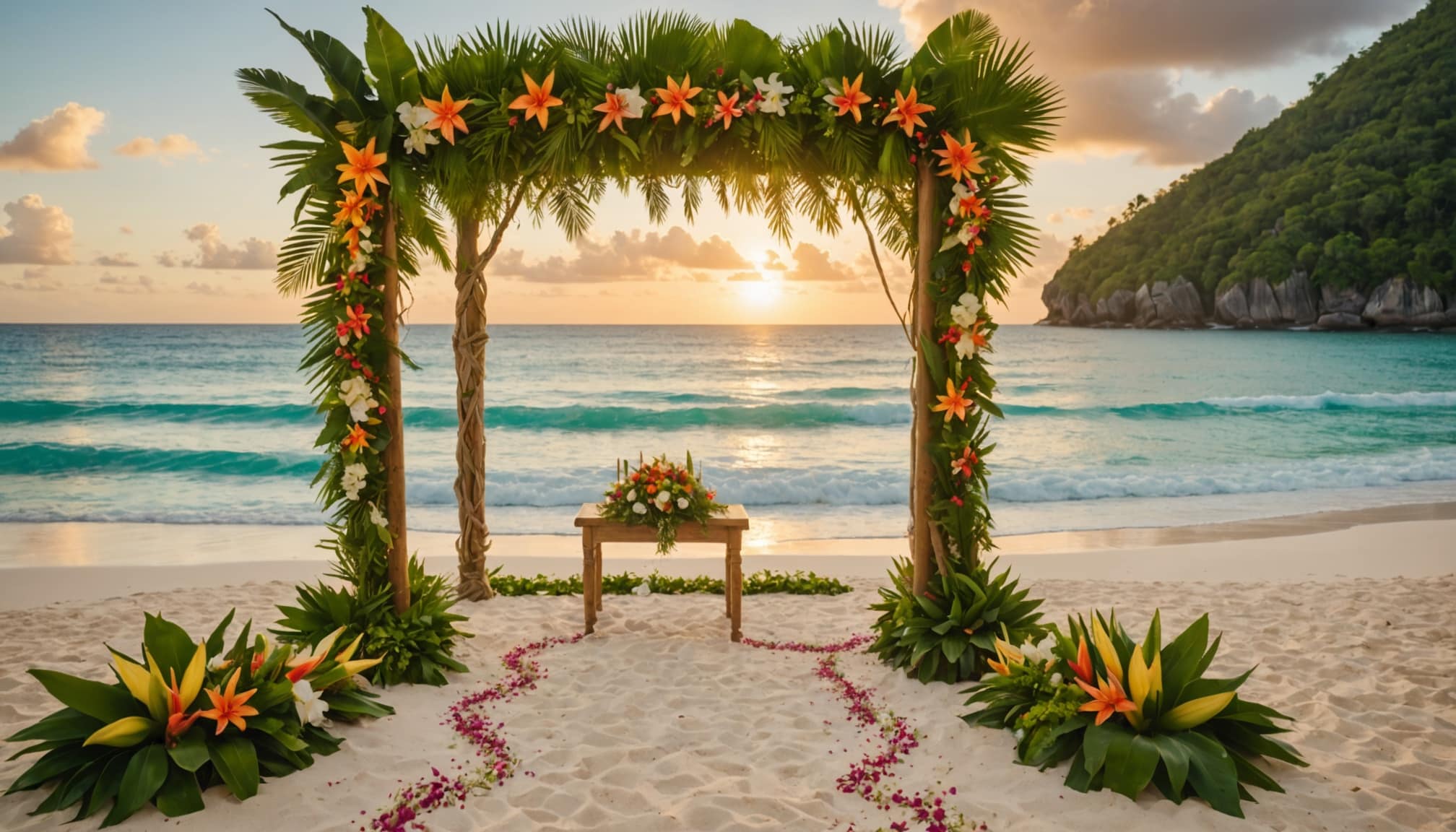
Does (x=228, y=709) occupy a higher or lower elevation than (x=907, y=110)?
lower

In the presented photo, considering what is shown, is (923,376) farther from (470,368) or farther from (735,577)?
(470,368)

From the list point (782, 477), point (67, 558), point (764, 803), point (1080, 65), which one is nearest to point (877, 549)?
point (782, 477)

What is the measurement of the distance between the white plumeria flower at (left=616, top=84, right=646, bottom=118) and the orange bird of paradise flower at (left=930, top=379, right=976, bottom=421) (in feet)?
7.70

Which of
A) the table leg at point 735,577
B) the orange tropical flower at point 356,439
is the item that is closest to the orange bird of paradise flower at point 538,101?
the orange tropical flower at point 356,439

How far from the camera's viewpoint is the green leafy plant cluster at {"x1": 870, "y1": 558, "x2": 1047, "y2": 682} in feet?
14.9

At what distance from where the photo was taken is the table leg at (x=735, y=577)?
552 cm

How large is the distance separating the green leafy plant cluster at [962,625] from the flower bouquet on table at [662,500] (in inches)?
61.2

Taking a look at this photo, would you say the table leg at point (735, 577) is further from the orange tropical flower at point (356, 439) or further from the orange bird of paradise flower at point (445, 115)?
the orange bird of paradise flower at point (445, 115)

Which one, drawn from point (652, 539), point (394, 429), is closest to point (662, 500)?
point (652, 539)

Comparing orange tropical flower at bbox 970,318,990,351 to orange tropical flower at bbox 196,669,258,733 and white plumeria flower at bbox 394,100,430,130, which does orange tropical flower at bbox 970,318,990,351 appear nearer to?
white plumeria flower at bbox 394,100,430,130

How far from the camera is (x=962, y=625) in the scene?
4.65m

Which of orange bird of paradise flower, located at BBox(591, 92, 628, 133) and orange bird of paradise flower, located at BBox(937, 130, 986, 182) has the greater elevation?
orange bird of paradise flower, located at BBox(591, 92, 628, 133)

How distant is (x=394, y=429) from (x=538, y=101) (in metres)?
2.08

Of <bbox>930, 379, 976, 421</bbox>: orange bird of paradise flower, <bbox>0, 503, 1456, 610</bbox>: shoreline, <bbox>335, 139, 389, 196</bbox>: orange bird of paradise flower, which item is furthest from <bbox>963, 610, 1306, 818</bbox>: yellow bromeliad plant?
<bbox>335, 139, 389, 196</bbox>: orange bird of paradise flower
